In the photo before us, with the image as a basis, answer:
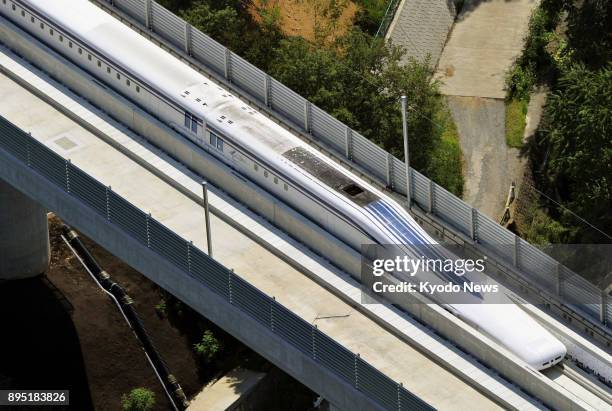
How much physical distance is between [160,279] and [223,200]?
5.37 m

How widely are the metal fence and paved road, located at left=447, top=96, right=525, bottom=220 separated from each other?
25069 millimetres

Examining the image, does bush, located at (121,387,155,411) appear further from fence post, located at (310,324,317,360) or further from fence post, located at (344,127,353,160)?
fence post, located at (310,324,317,360)

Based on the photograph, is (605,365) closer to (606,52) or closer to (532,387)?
(532,387)

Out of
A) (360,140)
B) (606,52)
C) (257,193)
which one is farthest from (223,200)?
(606,52)

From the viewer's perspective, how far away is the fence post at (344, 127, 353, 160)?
236 ft

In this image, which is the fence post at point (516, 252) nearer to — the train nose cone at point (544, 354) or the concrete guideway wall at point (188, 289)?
the train nose cone at point (544, 354)

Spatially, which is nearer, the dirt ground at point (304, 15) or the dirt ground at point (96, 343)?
the dirt ground at point (96, 343)

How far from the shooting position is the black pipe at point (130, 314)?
78.9 m

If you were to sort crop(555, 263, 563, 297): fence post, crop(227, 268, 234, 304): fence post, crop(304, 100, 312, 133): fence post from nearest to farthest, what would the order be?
crop(227, 268, 234, 304): fence post, crop(555, 263, 563, 297): fence post, crop(304, 100, 312, 133): fence post

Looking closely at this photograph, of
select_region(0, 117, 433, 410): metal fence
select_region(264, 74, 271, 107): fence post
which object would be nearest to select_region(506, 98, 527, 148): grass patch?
select_region(264, 74, 271, 107): fence post

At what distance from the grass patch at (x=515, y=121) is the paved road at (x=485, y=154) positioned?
31cm

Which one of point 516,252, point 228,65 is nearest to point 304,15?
point 228,65

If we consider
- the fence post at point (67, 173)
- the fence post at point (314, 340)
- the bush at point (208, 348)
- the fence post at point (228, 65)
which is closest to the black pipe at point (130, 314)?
the bush at point (208, 348)

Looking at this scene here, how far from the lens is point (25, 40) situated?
77.6 meters
